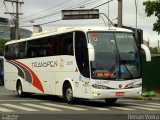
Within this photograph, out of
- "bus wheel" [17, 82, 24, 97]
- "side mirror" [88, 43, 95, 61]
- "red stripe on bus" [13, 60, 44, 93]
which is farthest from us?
"bus wheel" [17, 82, 24, 97]

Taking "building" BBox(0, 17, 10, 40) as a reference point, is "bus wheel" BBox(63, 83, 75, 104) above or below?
below

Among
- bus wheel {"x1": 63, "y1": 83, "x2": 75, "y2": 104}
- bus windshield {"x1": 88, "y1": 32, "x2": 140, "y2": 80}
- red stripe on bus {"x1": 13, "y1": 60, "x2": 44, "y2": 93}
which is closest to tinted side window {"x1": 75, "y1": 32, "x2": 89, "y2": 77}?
bus windshield {"x1": 88, "y1": 32, "x2": 140, "y2": 80}

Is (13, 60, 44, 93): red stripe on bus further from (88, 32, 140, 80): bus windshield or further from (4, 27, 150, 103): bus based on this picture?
(88, 32, 140, 80): bus windshield

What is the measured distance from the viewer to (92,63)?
19.8 metres

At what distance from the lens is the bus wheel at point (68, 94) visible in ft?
71.4

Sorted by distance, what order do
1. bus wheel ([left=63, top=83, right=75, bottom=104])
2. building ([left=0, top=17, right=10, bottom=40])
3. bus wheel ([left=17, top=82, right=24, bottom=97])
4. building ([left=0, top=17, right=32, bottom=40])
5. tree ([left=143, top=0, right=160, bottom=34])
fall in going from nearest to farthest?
bus wheel ([left=63, top=83, right=75, bottom=104]) < bus wheel ([left=17, top=82, right=24, bottom=97]) < tree ([left=143, top=0, right=160, bottom=34]) < building ([left=0, top=17, right=10, bottom=40]) < building ([left=0, top=17, right=32, bottom=40])

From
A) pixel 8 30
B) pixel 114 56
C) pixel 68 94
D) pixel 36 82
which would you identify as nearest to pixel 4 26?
pixel 8 30

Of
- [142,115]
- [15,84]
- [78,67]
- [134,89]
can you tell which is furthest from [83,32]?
[15,84]

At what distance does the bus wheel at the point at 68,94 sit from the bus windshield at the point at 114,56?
7.71 ft

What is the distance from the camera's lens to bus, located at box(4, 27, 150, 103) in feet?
65.0

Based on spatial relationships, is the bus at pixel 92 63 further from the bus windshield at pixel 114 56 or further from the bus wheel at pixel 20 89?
the bus wheel at pixel 20 89

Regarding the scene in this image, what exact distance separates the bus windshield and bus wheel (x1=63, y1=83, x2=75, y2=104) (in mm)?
2351

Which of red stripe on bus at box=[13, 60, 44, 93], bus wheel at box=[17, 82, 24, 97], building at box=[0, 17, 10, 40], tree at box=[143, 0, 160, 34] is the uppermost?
building at box=[0, 17, 10, 40]

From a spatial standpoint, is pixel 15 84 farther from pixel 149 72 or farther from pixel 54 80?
pixel 149 72
